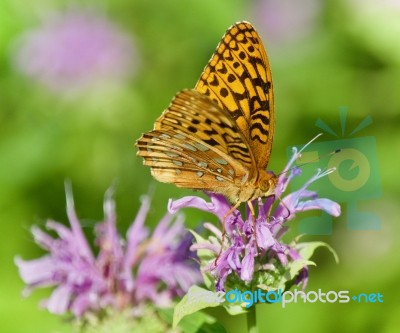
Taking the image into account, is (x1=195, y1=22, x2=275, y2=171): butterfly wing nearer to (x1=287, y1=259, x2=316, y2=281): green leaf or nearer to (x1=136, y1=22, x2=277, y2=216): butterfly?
(x1=136, y1=22, x2=277, y2=216): butterfly

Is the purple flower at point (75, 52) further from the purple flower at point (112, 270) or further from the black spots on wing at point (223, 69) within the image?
the black spots on wing at point (223, 69)

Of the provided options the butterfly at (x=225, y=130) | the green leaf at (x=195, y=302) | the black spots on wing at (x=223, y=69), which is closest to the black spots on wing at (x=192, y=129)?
the butterfly at (x=225, y=130)

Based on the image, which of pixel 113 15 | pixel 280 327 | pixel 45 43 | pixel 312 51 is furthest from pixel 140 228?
pixel 45 43

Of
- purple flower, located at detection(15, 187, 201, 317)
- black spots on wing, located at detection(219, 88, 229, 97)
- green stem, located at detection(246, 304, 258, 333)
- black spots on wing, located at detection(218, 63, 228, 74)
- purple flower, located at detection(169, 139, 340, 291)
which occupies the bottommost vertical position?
green stem, located at detection(246, 304, 258, 333)

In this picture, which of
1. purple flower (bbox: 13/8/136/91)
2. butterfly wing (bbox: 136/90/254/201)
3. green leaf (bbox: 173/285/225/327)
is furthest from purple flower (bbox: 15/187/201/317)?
purple flower (bbox: 13/8/136/91)

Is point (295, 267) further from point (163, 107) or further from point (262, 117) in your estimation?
point (163, 107)

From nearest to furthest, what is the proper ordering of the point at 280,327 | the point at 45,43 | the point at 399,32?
1. the point at 280,327
2. the point at 399,32
3. the point at 45,43

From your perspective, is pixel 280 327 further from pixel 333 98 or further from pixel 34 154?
pixel 34 154

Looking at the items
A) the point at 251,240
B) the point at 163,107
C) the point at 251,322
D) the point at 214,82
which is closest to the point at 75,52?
the point at 163,107
